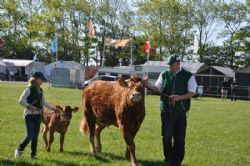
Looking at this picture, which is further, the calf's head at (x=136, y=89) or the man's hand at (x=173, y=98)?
the calf's head at (x=136, y=89)

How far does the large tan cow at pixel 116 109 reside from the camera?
8656mm

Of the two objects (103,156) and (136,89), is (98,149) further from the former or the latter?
(136,89)

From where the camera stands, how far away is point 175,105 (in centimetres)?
835

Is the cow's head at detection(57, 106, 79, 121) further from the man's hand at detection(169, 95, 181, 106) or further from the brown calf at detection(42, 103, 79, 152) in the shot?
the man's hand at detection(169, 95, 181, 106)

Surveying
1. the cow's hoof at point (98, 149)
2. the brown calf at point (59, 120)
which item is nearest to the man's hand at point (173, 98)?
the brown calf at point (59, 120)

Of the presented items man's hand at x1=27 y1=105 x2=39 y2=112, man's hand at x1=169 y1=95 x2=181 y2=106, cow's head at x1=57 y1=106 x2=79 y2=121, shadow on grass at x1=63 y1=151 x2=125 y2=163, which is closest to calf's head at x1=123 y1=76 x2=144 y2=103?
man's hand at x1=169 y1=95 x2=181 y2=106

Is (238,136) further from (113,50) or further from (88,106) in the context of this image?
(113,50)

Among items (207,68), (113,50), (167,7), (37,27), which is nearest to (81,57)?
(113,50)

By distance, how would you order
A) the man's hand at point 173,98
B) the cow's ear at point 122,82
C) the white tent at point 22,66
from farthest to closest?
the white tent at point 22,66, the cow's ear at point 122,82, the man's hand at point 173,98

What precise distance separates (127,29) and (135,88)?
70393mm

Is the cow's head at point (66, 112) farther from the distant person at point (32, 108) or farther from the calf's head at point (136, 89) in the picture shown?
the calf's head at point (136, 89)

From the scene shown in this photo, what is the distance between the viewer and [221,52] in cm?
7550

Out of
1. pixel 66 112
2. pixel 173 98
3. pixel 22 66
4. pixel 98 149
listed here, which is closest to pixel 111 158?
pixel 98 149

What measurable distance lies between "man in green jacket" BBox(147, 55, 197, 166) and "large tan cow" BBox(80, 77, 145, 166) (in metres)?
0.40
